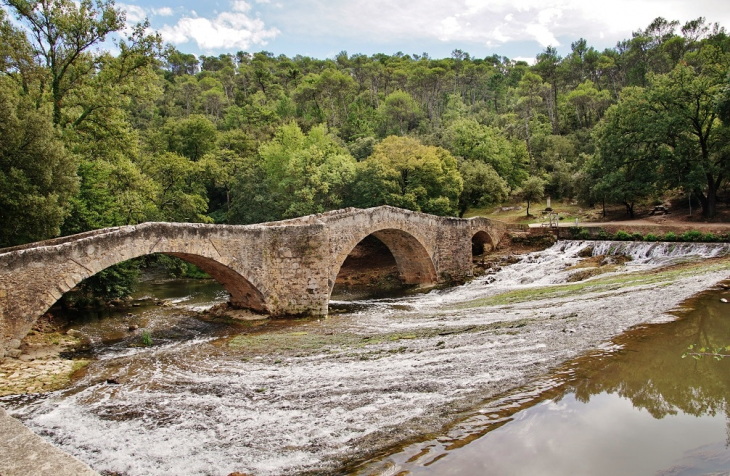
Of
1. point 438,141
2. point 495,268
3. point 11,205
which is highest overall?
point 438,141

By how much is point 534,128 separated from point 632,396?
172ft

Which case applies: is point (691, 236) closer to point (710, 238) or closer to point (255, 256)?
point (710, 238)

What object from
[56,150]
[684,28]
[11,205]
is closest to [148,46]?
[56,150]

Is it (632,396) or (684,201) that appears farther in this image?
(684,201)

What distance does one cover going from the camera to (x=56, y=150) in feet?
47.2

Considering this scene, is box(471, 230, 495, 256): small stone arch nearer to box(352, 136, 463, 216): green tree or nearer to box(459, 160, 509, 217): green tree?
box(352, 136, 463, 216): green tree

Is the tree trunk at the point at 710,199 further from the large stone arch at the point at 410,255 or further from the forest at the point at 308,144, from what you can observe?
the large stone arch at the point at 410,255

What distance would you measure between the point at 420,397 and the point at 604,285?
10.4 m

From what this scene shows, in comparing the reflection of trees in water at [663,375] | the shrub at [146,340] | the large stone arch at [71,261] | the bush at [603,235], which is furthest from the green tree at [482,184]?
the reflection of trees in water at [663,375]

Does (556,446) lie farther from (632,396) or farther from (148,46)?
(148,46)

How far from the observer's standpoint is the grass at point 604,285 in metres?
14.4

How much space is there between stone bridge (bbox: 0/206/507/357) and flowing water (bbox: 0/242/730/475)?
1908 mm

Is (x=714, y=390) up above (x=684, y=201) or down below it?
below

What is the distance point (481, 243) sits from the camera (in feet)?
98.0
